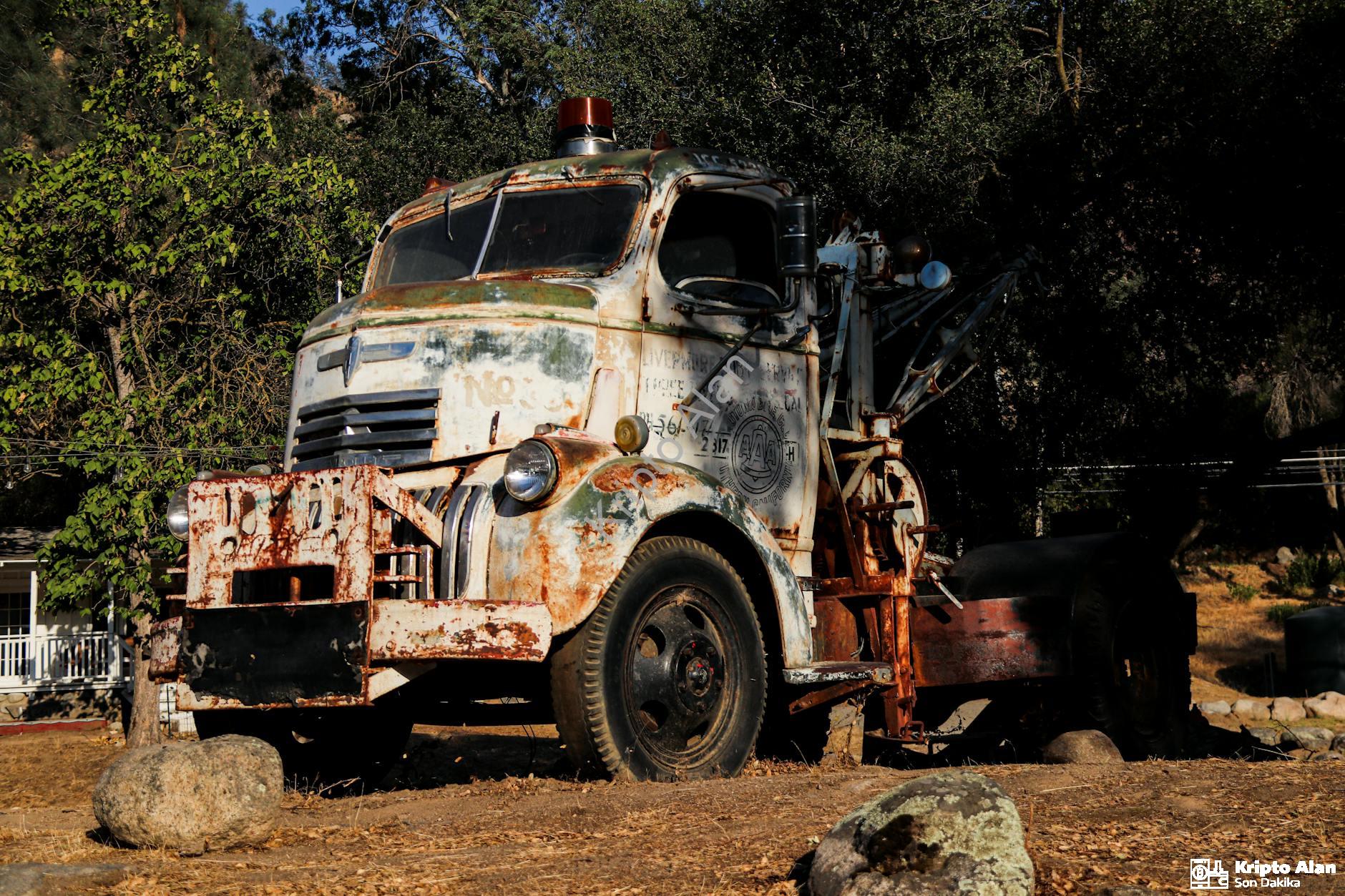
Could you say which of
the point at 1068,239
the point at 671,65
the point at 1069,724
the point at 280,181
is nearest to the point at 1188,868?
the point at 1069,724

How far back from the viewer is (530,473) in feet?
21.5

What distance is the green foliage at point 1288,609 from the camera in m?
31.4

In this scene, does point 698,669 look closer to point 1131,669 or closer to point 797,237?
point 797,237

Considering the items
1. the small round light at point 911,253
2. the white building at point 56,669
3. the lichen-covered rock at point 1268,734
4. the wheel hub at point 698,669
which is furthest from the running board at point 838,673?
the white building at point 56,669

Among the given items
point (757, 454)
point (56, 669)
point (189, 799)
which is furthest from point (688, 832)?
point (56, 669)

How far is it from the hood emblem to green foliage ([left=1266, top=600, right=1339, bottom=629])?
27.5m

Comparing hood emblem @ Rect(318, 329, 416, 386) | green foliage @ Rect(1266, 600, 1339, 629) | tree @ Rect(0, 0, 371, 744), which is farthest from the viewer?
green foliage @ Rect(1266, 600, 1339, 629)

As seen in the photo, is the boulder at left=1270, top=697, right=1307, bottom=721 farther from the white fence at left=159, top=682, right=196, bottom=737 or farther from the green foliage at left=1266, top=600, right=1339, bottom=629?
the white fence at left=159, top=682, right=196, bottom=737

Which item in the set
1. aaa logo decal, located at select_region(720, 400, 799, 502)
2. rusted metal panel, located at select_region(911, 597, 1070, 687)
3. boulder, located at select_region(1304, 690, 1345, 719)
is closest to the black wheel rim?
aaa logo decal, located at select_region(720, 400, 799, 502)

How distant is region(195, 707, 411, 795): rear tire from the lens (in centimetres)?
806

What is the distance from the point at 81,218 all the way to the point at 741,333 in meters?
11.1

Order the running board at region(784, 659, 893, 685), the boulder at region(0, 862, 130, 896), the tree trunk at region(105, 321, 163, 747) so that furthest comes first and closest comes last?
the tree trunk at region(105, 321, 163, 747)
the running board at region(784, 659, 893, 685)
the boulder at region(0, 862, 130, 896)

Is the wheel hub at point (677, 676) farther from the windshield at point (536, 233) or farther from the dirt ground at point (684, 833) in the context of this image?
the windshield at point (536, 233)

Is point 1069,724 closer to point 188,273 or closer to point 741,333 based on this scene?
point 741,333
